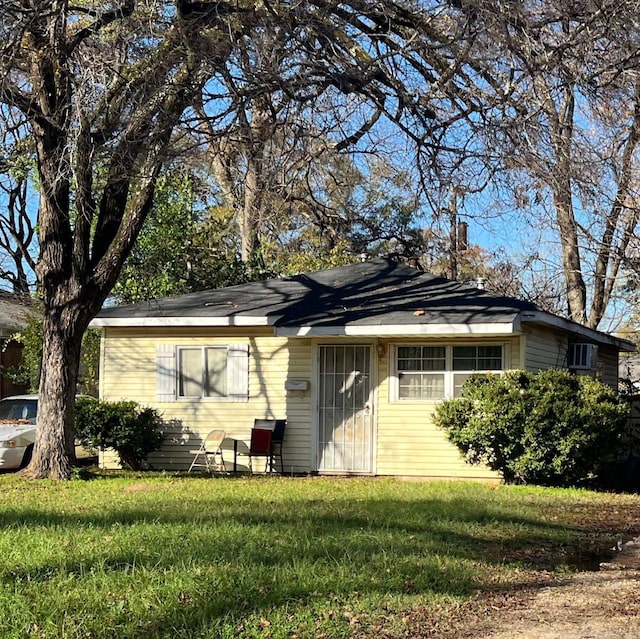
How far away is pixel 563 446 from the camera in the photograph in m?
12.6

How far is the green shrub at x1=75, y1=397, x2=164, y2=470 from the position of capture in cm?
1450

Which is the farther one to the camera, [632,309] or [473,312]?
[632,309]

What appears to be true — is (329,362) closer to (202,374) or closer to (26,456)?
(202,374)

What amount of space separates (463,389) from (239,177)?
4.71 meters

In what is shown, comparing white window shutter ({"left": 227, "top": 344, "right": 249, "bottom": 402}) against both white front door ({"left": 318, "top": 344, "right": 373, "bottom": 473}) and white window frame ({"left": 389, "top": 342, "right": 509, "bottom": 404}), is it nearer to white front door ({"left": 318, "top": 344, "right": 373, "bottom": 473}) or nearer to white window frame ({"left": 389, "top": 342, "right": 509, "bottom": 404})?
→ white front door ({"left": 318, "top": 344, "right": 373, "bottom": 473})

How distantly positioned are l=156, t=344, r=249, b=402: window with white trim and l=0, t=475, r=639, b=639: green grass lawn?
3.69 m

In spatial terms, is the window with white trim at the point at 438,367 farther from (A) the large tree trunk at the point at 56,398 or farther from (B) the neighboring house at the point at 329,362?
(A) the large tree trunk at the point at 56,398

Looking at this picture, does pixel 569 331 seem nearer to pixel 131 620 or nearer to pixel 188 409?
pixel 188 409

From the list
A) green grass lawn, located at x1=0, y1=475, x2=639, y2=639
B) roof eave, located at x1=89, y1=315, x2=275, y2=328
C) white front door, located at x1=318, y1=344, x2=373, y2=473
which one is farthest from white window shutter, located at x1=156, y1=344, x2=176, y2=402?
green grass lawn, located at x1=0, y1=475, x2=639, y2=639

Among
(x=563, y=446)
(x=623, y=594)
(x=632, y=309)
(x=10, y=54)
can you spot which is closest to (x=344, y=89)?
(x=10, y=54)

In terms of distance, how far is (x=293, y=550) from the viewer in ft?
24.1

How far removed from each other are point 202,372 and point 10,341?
34.3ft

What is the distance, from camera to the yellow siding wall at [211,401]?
15141 mm

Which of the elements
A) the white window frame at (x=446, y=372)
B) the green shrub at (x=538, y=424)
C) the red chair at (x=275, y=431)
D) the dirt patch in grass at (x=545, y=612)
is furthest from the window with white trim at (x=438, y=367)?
the dirt patch in grass at (x=545, y=612)
